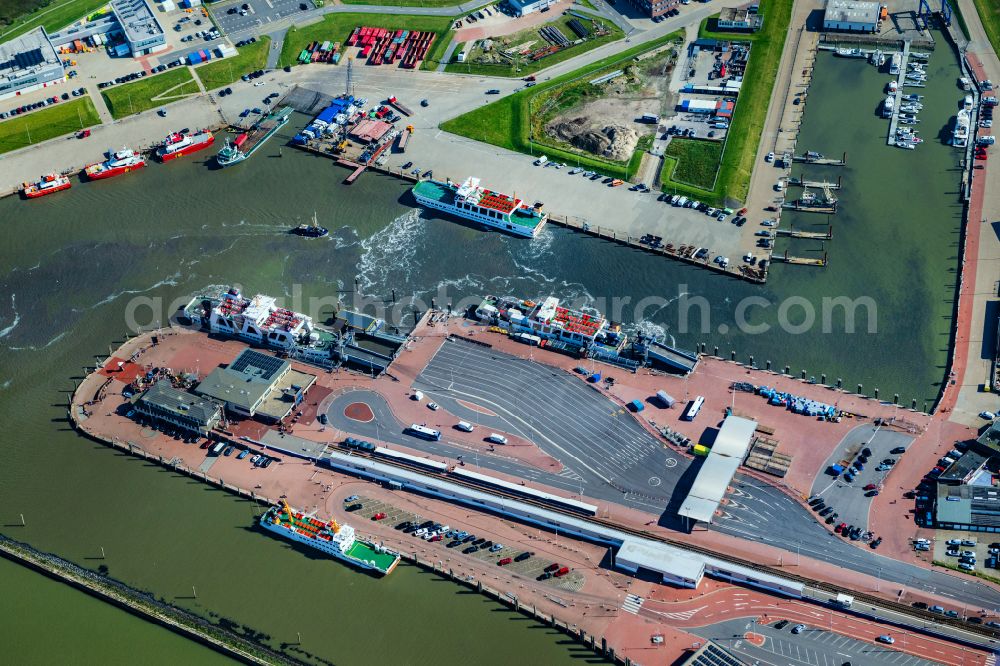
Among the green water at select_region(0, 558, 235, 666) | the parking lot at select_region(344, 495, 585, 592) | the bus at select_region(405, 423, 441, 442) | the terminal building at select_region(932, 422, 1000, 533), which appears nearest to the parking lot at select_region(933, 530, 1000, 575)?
the terminal building at select_region(932, 422, 1000, 533)

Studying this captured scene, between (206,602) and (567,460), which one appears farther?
(567,460)

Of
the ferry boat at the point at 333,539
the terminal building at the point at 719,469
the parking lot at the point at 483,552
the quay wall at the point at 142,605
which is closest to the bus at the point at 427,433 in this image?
the parking lot at the point at 483,552

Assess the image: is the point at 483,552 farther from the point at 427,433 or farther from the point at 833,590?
the point at 833,590

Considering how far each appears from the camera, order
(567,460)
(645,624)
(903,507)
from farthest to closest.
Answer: (567,460) → (903,507) → (645,624)

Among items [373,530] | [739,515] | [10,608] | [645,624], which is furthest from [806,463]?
[10,608]

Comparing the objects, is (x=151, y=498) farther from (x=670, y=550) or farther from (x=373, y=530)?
(x=670, y=550)

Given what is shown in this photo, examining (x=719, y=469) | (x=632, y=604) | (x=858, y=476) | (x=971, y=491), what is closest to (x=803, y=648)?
(x=632, y=604)

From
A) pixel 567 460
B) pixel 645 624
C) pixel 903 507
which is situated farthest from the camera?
pixel 567 460

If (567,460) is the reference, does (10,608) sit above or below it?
below

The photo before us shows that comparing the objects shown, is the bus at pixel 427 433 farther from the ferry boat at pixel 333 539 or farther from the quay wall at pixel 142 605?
the quay wall at pixel 142 605

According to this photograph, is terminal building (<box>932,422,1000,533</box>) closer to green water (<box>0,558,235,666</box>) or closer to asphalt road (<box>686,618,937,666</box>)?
asphalt road (<box>686,618,937,666</box>)
